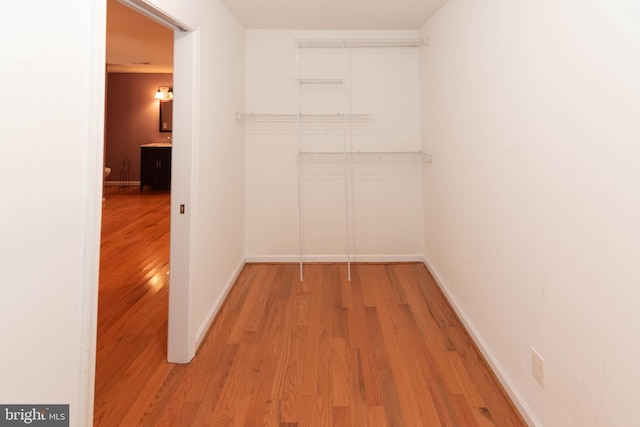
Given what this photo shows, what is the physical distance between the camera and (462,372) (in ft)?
6.18

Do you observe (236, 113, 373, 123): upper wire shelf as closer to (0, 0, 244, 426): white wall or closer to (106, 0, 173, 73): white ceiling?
(106, 0, 173, 73): white ceiling

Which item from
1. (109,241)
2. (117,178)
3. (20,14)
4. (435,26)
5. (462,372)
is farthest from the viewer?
(117,178)

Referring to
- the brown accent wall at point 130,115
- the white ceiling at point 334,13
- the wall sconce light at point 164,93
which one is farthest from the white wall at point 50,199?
the brown accent wall at point 130,115

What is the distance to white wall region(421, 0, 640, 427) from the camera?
1.03 meters

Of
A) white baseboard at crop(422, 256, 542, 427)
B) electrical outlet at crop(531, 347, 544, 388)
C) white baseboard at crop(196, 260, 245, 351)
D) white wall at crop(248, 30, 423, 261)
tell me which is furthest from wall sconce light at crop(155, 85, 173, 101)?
electrical outlet at crop(531, 347, 544, 388)

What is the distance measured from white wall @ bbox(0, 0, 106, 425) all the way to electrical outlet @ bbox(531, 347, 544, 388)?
5.64 ft

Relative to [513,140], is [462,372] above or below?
below

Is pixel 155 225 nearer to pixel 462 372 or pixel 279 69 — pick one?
pixel 279 69

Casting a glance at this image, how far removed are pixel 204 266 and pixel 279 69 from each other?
2.19m

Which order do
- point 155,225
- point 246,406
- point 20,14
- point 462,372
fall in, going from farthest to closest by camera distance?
point 155,225 → point 462,372 → point 246,406 → point 20,14

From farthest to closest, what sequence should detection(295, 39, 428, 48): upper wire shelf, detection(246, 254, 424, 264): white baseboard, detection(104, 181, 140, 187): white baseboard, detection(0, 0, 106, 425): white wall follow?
detection(104, 181, 140, 187): white baseboard → detection(246, 254, 424, 264): white baseboard → detection(295, 39, 428, 48): upper wire shelf → detection(0, 0, 106, 425): white wall

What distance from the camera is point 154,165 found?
7324 millimetres

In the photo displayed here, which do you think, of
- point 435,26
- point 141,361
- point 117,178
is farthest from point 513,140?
point 117,178

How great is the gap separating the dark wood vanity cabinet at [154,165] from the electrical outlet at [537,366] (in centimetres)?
724
